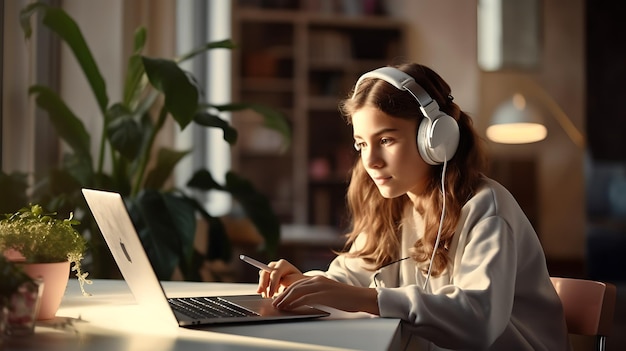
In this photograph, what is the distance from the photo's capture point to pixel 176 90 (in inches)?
77.8

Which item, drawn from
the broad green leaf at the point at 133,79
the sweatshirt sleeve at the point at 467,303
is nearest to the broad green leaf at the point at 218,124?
the broad green leaf at the point at 133,79

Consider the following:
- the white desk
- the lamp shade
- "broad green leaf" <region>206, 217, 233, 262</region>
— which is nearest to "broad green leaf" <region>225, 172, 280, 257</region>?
"broad green leaf" <region>206, 217, 233, 262</region>

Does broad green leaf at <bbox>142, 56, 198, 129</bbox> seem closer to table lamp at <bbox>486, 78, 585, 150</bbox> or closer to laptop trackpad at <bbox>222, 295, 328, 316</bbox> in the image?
laptop trackpad at <bbox>222, 295, 328, 316</bbox>

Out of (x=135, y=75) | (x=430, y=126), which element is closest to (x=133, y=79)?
(x=135, y=75)

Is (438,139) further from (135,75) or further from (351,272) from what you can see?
(135,75)

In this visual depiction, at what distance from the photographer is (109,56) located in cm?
288

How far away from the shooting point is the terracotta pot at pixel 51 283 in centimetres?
104

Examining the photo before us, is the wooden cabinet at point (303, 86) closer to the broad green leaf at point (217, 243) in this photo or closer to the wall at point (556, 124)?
the wall at point (556, 124)

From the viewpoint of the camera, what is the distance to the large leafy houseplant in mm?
2014

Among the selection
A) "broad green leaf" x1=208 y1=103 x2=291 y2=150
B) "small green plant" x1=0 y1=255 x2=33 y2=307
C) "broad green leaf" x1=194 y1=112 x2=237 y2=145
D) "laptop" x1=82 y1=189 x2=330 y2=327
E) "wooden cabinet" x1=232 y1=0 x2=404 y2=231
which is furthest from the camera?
"wooden cabinet" x1=232 y1=0 x2=404 y2=231

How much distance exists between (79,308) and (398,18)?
5486 millimetres

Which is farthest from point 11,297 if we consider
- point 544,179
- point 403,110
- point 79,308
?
point 544,179

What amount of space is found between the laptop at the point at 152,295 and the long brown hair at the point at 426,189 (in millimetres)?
291

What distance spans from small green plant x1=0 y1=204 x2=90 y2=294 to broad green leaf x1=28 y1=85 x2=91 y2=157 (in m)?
1.18
